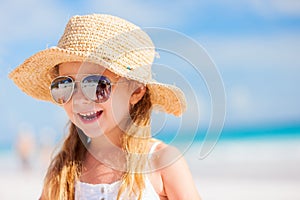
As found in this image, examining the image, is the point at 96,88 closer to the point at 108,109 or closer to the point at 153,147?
the point at 108,109

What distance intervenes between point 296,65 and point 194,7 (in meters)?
3.67

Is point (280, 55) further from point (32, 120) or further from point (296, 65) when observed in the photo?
point (32, 120)

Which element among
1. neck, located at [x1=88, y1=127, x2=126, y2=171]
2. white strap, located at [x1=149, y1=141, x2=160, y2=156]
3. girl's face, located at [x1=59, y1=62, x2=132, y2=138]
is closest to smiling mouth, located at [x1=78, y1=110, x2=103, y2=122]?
girl's face, located at [x1=59, y1=62, x2=132, y2=138]

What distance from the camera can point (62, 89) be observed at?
2105 millimetres

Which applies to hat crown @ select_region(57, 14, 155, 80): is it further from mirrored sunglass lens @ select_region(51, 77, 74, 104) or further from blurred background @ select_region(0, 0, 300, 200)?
blurred background @ select_region(0, 0, 300, 200)

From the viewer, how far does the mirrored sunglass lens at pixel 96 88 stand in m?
2.06


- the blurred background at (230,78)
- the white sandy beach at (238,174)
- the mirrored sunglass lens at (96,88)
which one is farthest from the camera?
the blurred background at (230,78)

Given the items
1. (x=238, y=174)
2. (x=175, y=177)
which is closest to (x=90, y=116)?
(x=175, y=177)

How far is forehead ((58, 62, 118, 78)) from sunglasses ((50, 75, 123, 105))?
35 millimetres

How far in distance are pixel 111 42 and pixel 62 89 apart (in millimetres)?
295

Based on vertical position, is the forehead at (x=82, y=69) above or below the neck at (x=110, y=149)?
above

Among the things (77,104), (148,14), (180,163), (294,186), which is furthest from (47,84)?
(148,14)

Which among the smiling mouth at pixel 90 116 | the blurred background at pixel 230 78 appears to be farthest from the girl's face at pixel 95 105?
the blurred background at pixel 230 78

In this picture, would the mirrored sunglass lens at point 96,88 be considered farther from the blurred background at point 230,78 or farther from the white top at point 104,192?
the blurred background at point 230,78
